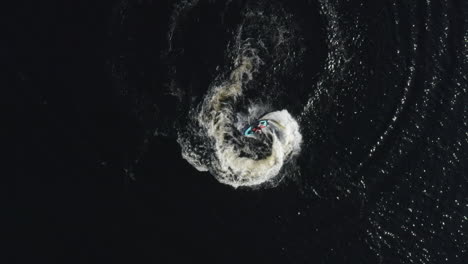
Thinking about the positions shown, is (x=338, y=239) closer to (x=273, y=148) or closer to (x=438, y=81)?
(x=273, y=148)

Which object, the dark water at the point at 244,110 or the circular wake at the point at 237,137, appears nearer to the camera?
the dark water at the point at 244,110

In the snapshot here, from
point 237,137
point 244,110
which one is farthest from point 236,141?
point 244,110

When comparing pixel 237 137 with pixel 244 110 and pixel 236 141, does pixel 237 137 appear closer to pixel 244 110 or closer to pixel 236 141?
pixel 236 141

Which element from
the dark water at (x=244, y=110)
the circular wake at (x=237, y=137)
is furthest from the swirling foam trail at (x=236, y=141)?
the dark water at (x=244, y=110)

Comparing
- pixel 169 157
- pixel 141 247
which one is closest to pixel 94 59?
pixel 169 157

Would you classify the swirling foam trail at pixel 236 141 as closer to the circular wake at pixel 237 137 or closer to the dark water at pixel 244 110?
the circular wake at pixel 237 137
